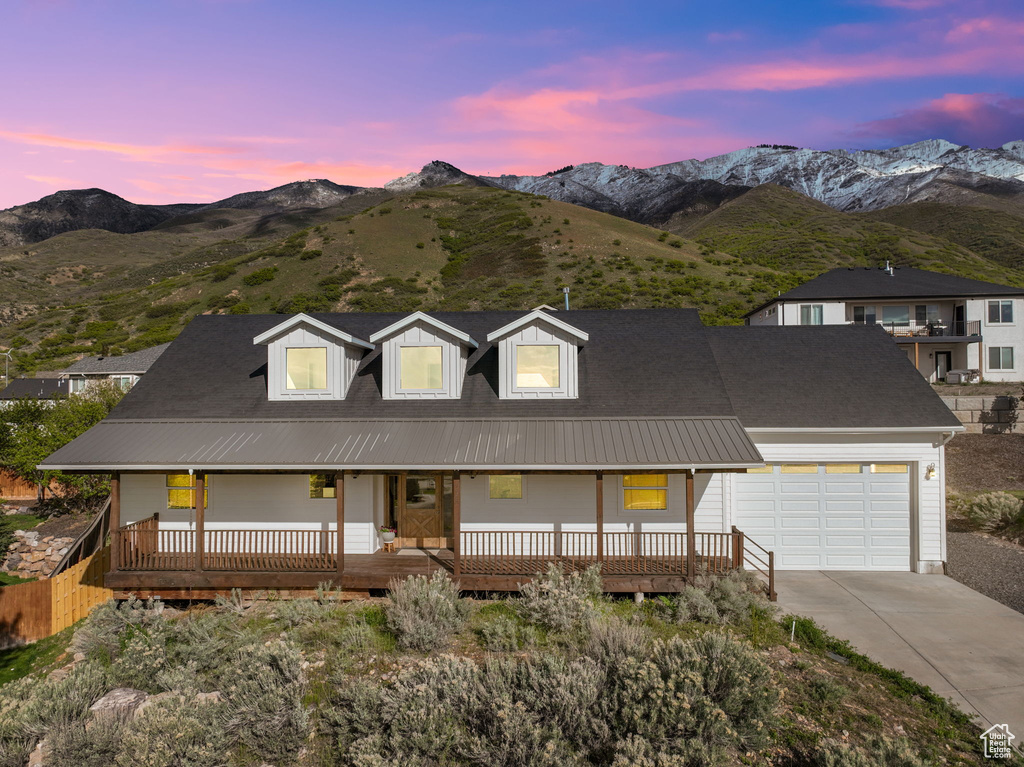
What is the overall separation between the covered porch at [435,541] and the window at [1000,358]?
1282 inches

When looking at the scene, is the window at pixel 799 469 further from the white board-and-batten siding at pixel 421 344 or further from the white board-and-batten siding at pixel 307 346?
the white board-and-batten siding at pixel 307 346

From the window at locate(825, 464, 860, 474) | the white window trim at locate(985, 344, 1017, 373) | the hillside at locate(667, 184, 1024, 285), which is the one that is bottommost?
the window at locate(825, 464, 860, 474)

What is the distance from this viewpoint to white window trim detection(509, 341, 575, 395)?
44.8 feet

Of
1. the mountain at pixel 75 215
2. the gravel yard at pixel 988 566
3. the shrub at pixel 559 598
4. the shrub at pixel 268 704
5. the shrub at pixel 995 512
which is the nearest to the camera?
the shrub at pixel 268 704

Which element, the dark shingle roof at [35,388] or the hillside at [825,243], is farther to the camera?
the hillside at [825,243]

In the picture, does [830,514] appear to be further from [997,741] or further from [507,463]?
[507,463]

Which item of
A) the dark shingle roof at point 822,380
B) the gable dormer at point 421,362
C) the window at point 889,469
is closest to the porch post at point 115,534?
the gable dormer at point 421,362

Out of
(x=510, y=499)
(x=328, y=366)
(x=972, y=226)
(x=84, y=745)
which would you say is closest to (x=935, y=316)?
(x=510, y=499)

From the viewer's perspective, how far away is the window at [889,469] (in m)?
13.3

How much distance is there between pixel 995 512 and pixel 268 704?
721 inches

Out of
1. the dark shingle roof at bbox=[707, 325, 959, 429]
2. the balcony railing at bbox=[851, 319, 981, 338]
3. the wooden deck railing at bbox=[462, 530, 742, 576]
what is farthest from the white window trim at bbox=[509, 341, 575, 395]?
the balcony railing at bbox=[851, 319, 981, 338]

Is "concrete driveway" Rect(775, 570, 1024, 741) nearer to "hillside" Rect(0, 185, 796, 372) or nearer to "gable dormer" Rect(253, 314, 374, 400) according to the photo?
"gable dormer" Rect(253, 314, 374, 400)

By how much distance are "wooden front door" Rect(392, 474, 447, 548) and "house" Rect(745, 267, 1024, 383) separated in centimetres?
2973

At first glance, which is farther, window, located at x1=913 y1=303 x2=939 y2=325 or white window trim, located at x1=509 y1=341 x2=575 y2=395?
window, located at x1=913 y1=303 x2=939 y2=325
